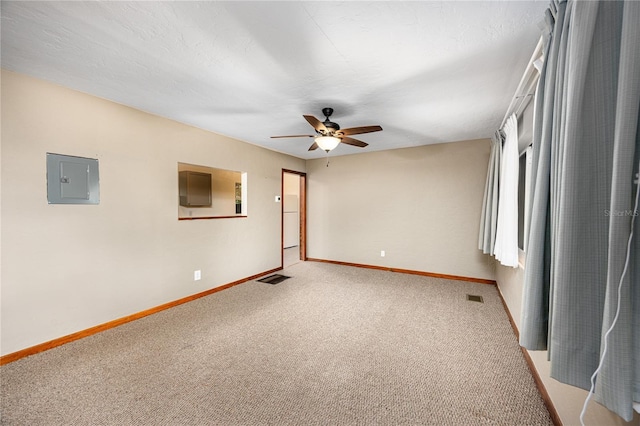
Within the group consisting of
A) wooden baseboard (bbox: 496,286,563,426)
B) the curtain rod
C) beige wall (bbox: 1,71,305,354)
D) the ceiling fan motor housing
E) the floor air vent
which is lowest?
the floor air vent

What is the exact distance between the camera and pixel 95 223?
2.58 meters

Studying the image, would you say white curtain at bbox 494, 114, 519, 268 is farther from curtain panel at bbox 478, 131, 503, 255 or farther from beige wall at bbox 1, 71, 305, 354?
beige wall at bbox 1, 71, 305, 354

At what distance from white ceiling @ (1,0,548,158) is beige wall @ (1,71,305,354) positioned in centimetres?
30

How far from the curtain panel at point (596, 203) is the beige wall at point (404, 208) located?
350cm

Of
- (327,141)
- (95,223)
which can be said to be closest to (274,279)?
(95,223)

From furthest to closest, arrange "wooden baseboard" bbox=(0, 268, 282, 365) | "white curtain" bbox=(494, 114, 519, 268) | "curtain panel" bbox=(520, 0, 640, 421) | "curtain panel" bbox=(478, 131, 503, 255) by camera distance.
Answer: "curtain panel" bbox=(478, 131, 503, 255) < "white curtain" bbox=(494, 114, 519, 268) < "wooden baseboard" bbox=(0, 268, 282, 365) < "curtain panel" bbox=(520, 0, 640, 421)

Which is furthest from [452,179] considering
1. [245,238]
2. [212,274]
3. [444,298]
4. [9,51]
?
[9,51]

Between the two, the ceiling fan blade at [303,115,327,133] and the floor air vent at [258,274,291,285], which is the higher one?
the ceiling fan blade at [303,115,327,133]

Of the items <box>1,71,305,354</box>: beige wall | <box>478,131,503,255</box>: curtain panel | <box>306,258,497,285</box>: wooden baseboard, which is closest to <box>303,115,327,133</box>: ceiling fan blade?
<box>1,71,305,354</box>: beige wall

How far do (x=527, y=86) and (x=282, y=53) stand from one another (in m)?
2.14

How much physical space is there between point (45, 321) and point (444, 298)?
14.5ft

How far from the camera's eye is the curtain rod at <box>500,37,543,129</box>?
69.0 inches

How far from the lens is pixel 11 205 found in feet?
6.88

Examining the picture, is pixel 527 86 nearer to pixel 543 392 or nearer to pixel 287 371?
pixel 543 392
